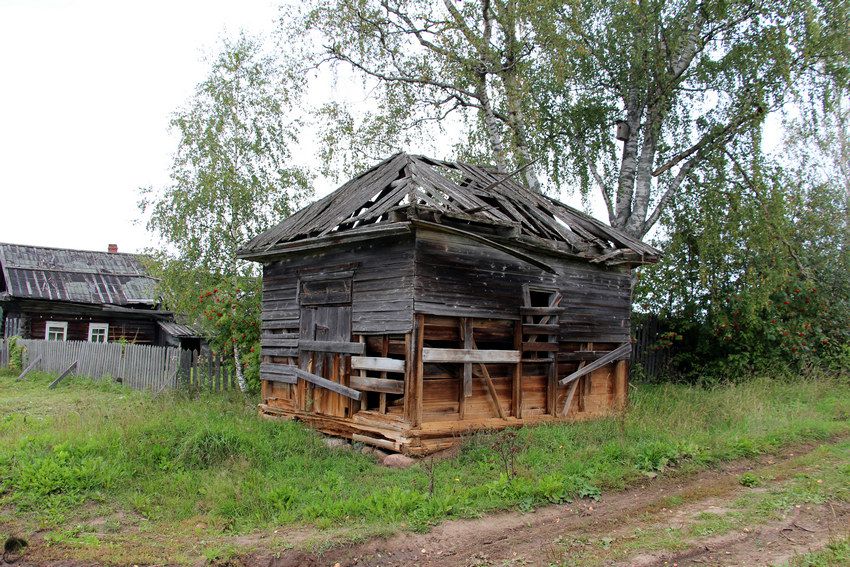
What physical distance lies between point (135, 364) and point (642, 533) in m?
14.5

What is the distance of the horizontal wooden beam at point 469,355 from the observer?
8570 mm

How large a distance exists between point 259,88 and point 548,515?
13755mm

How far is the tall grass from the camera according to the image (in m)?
6.52

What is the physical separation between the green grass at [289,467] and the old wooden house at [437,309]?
0.72 meters

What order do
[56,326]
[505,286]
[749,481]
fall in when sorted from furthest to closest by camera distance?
1. [56,326]
2. [505,286]
3. [749,481]

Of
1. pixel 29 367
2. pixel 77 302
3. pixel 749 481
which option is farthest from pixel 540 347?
pixel 77 302

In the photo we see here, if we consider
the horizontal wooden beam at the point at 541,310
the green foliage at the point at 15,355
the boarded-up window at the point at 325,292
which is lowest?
the green foliage at the point at 15,355

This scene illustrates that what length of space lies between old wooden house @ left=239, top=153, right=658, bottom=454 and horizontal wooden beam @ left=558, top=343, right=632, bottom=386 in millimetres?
29

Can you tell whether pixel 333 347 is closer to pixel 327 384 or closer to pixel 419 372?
pixel 327 384

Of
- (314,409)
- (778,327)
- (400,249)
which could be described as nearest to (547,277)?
(400,249)

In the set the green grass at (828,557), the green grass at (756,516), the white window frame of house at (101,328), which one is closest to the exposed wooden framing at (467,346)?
the green grass at (756,516)

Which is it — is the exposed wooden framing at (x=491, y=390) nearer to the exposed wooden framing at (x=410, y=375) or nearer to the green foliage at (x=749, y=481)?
the exposed wooden framing at (x=410, y=375)

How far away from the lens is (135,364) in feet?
53.5

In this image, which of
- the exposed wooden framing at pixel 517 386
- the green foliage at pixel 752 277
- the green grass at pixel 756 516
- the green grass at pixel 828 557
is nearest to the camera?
the green grass at pixel 828 557
